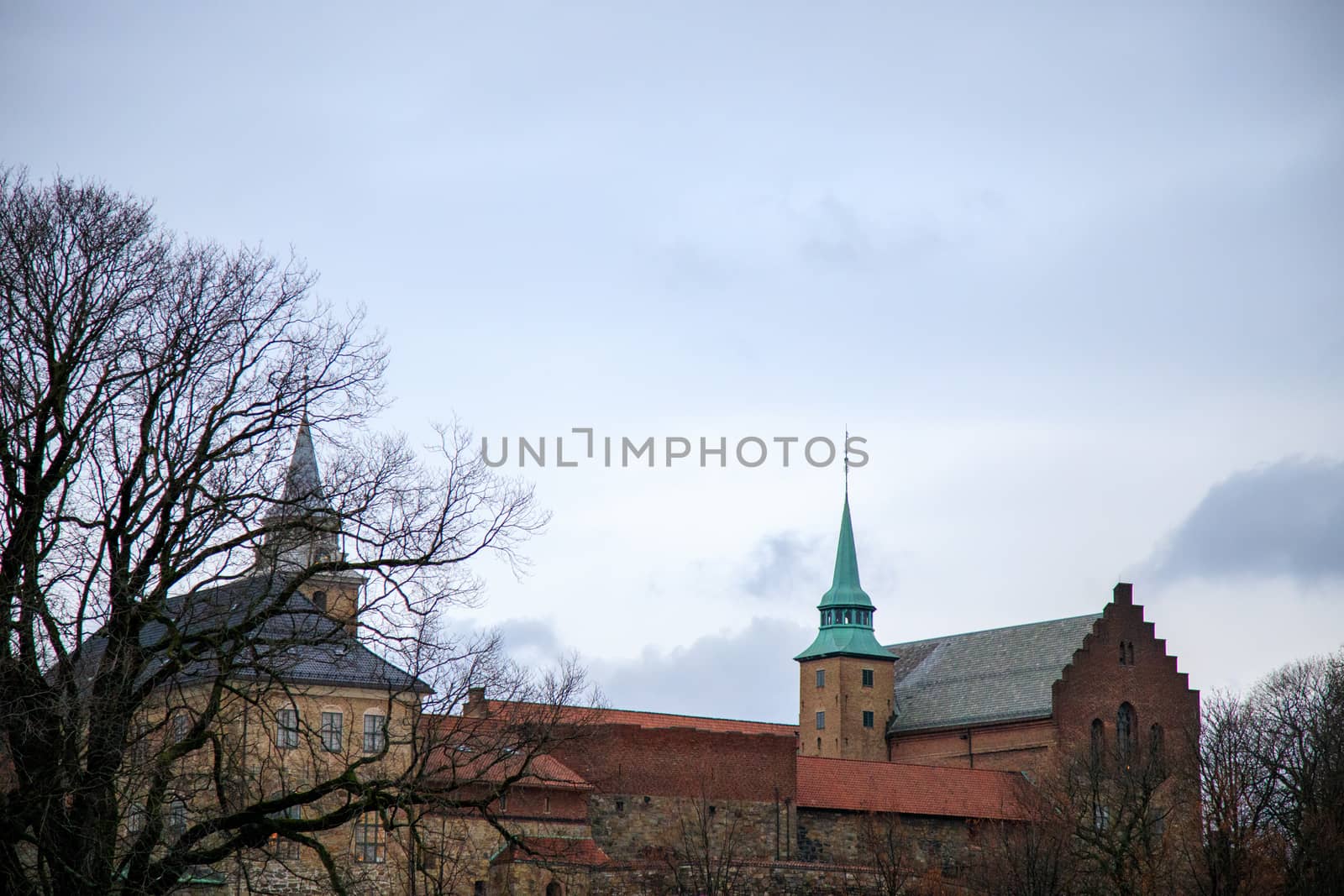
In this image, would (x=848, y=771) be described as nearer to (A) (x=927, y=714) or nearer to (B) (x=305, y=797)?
(A) (x=927, y=714)

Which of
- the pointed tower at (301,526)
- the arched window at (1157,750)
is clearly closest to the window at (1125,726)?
the arched window at (1157,750)

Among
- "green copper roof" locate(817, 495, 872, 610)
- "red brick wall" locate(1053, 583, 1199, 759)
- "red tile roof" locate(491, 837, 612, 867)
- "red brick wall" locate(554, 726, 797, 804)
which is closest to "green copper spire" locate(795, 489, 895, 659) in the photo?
"green copper roof" locate(817, 495, 872, 610)

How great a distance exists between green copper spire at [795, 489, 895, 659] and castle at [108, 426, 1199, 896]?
102mm

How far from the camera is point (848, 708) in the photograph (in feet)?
256

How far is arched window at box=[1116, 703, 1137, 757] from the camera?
73.2 metres

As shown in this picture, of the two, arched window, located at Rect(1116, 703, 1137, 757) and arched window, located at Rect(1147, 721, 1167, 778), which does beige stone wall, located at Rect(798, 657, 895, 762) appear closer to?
arched window, located at Rect(1116, 703, 1137, 757)

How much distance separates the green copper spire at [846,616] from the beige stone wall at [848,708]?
44 centimetres

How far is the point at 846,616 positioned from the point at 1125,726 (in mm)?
14076

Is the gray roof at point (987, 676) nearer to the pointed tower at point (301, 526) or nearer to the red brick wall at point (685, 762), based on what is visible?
the red brick wall at point (685, 762)

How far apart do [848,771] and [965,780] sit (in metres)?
5.64

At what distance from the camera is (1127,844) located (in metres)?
47.0

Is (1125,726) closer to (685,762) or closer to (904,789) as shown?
(904,789)

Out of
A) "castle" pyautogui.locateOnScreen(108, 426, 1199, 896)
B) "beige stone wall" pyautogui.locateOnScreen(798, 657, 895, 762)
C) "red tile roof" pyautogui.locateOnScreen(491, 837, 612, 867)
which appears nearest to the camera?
"castle" pyautogui.locateOnScreen(108, 426, 1199, 896)

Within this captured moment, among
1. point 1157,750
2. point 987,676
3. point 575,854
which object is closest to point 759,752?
point 575,854
